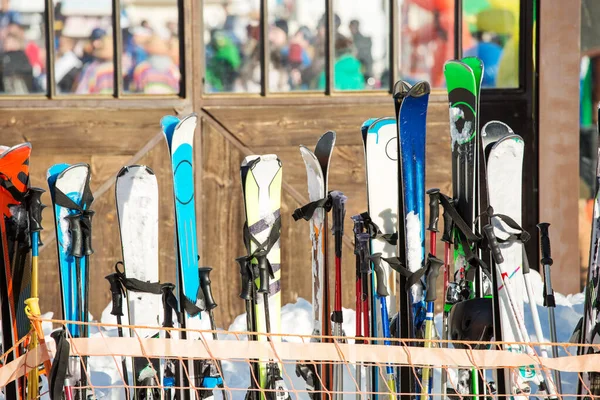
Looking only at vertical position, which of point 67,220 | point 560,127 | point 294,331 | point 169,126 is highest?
point 560,127

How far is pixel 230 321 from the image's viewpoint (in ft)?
17.3

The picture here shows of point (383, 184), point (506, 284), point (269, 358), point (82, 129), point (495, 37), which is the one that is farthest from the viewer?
point (495, 37)

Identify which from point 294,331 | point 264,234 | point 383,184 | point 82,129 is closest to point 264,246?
point 264,234

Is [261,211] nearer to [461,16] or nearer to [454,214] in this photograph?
[454,214]

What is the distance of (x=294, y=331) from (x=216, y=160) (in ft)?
3.93

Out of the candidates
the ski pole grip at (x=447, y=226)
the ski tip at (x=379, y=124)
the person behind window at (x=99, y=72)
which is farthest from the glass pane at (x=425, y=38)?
the ski pole grip at (x=447, y=226)

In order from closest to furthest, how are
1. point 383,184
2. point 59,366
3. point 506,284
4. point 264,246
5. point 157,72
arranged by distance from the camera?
1. point 59,366
2. point 506,284
3. point 264,246
4. point 383,184
5. point 157,72

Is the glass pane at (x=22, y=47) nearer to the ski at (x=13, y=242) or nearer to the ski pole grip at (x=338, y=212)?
the ski at (x=13, y=242)

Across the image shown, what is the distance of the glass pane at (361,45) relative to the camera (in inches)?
207

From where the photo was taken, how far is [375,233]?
3.49m

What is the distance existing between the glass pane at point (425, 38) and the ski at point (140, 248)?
2428mm

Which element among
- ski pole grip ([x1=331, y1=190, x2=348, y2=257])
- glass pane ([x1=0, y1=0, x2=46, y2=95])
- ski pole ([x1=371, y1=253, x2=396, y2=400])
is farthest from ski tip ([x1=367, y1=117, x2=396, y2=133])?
glass pane ([x1=0, y1=0, x2=46, y2=95])

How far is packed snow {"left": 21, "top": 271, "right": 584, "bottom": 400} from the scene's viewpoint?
4.04 m

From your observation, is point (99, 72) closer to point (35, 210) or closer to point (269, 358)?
point (35, 210)
